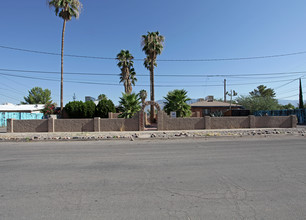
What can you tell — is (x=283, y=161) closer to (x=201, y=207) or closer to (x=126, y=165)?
(x=201, y=207)

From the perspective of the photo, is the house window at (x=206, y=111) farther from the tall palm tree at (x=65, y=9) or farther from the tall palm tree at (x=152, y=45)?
the tall palm tree at (x=65, y=9)

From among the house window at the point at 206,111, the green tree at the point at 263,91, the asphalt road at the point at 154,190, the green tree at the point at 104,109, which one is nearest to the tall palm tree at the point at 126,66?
the green tree at the point at 104,109

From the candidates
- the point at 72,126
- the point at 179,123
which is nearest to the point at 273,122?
the point at 179,123

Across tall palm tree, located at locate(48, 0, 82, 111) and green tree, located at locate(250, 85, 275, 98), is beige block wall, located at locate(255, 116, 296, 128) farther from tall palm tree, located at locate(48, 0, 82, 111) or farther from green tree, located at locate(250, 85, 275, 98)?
green tree, located at locate(250, 85, 275, 98)

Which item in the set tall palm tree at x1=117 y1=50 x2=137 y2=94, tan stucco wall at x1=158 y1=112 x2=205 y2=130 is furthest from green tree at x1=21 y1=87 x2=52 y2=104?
tan stucco wall at x1=158 y1=112 x2=205 y2=130

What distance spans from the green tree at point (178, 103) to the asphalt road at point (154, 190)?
1581 centimetres

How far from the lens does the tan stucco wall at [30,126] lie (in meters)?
17.2

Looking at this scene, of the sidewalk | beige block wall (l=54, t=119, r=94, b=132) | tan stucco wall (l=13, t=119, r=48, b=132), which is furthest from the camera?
beige block wall (l=54, t=119, r=94, b=132)

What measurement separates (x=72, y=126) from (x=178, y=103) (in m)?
12.1

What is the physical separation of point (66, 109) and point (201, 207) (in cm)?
2651

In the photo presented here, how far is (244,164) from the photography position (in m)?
5.77

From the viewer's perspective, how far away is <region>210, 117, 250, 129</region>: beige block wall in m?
18.4

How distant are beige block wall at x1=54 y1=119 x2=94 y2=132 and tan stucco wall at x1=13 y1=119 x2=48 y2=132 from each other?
1.16 m

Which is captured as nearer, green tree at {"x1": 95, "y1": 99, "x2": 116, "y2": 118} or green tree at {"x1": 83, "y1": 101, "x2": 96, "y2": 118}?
green tree at {"x1": 83, "y1": 101, "x2": 96, "y2": 118}
